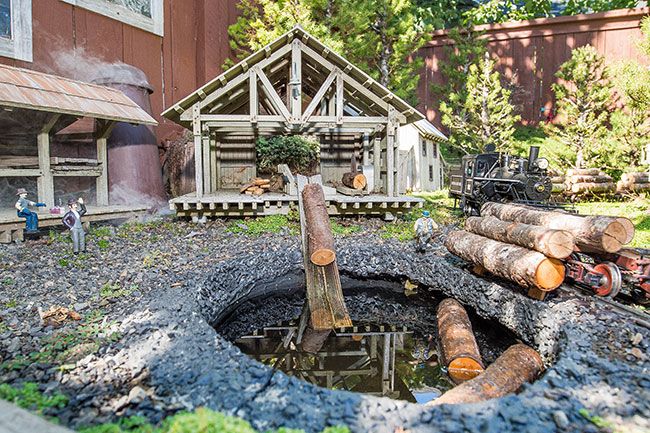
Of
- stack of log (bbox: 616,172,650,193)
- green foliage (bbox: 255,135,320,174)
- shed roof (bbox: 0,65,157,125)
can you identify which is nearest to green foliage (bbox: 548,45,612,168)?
stack of log (bbox: 616,172,650,193)

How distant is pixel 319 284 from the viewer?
764cm

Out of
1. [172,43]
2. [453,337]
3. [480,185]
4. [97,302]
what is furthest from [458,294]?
[172,43]

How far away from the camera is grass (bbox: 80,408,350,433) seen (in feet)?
10.3

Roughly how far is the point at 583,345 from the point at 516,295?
192 cm

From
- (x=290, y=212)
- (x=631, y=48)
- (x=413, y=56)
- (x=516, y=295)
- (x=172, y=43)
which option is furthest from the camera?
(x=413, y=56)

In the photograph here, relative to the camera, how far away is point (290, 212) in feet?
36.9

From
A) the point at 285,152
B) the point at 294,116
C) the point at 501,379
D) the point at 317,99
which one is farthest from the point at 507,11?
the point at 501,379

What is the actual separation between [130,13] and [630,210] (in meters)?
16.1

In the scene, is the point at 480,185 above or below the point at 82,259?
above

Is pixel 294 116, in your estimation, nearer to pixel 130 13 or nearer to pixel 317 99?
pixel 317 99

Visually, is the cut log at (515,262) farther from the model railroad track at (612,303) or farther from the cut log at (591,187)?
the cut log at (591,187)

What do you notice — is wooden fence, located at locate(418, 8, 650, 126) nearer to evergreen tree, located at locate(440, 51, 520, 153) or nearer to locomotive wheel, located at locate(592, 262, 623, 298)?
evergreen tree, located at locate(440, 51, 520, 153)

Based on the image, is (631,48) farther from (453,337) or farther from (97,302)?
(97,302)

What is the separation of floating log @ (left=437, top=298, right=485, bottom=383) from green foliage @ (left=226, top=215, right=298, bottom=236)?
466 centimetres
